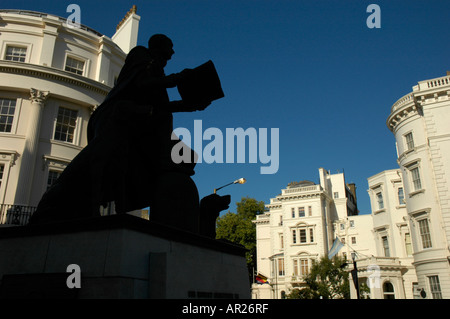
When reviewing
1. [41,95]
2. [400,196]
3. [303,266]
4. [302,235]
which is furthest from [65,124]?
[303,266]

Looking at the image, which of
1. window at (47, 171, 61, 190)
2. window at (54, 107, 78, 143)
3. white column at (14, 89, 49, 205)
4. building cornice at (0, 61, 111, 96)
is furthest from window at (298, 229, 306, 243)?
white column at (14, 89, 49, 205)

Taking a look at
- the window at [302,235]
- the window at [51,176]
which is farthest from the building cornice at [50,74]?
the window at [302,235]

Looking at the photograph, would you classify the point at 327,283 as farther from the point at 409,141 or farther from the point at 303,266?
the point at 409,141

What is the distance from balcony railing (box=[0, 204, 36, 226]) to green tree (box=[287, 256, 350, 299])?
28.9 m

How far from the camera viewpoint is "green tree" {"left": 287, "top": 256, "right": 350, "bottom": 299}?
40.3 meters

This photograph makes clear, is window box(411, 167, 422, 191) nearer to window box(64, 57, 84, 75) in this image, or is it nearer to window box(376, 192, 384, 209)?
window box(376, 192, 384, 209)

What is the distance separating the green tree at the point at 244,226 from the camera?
62656mm

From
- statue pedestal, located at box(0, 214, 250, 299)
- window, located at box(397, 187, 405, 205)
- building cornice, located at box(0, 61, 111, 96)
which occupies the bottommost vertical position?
statue pedestal, located at box(0, 214, 250, 299)

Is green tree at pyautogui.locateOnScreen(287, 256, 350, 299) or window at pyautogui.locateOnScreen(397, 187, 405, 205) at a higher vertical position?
window at pyautogui.locateOnScreen(397, 187, 405, 205)

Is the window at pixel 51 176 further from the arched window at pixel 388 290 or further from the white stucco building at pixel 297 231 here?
the white stucco building at pixel 297 231

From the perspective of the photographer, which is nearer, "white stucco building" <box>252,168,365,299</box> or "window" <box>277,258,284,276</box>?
"white stucco building" <box>252,168,365,299</box>

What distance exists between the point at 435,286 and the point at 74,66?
110ft

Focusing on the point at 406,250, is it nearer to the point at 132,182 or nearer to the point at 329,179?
the point at 329,179

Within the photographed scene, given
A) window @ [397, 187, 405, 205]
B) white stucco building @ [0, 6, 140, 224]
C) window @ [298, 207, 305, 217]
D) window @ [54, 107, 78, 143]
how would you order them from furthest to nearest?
window @ [298, 207, 305, 217]
window @ [397, 187, 405, 205]
window @ [54, 107, 78, 143]
white stucco building @ [0, 6, 140, 224]
